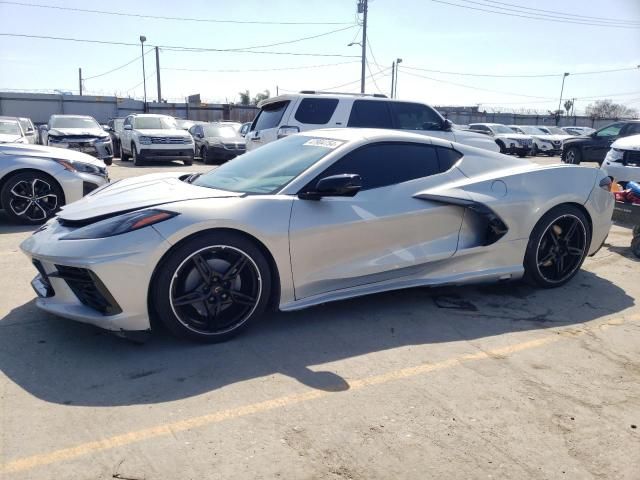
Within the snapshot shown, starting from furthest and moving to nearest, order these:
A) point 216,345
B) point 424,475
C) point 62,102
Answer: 1. point 62,102
2. point 216,345
3. point 424,475

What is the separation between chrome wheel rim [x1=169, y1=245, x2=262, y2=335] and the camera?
342 cm

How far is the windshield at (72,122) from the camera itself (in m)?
16.3

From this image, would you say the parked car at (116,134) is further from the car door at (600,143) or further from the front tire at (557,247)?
the front tire at (557,247)

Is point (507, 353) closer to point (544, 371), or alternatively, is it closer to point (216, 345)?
point (544, 371)

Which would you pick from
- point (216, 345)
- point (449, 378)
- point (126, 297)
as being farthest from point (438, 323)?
point (126, 297)

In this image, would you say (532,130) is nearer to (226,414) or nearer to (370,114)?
(370,114)

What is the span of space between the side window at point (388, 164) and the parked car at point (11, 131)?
10.2 m

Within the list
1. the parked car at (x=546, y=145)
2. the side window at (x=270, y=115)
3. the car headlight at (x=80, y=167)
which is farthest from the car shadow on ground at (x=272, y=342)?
the parked car at (x=546, y=145)

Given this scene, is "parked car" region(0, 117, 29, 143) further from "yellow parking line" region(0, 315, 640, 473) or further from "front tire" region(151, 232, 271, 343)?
"yellow parking line" region(0, 315, 640, 473)

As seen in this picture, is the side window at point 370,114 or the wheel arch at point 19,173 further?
the side window at point 370,114

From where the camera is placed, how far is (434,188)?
4.30m

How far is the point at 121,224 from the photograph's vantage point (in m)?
3.38

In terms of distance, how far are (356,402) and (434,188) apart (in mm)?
2049

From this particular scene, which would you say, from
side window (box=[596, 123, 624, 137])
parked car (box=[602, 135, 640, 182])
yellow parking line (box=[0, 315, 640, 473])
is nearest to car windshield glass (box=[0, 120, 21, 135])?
yellow parking line (box=[0, 315, 640, 473])
